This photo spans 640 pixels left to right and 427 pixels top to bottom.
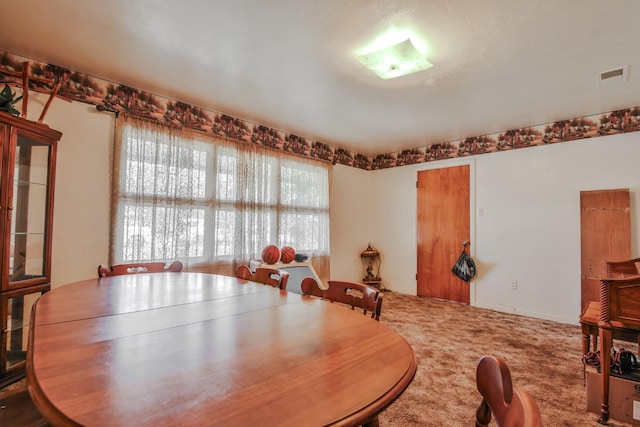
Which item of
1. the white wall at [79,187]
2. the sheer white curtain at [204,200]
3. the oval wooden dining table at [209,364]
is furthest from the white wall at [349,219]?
the oval wooden dining table at [209,364]

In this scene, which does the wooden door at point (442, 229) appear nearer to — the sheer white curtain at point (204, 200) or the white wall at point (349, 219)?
the white wall at point (349, 219)

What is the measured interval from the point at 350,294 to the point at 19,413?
1273 millimetres

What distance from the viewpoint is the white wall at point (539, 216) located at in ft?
11.4

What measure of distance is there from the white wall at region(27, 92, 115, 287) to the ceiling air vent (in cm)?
443

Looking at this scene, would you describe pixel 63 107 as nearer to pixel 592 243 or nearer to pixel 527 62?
pixel 527 62

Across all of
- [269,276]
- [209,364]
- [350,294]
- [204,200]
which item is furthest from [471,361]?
[204,200]

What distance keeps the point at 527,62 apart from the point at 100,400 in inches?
126

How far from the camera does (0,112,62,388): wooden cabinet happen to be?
200cm

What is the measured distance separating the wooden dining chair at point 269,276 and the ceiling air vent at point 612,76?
3.16 m

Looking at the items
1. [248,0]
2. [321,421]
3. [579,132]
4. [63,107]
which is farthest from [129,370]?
[579,132]

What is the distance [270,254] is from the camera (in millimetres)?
3643

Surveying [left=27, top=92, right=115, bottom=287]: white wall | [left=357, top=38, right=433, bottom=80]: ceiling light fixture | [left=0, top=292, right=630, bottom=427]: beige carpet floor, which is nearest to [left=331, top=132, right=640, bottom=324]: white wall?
[left=0, top=292, right=630, bottom=427]: beige carpet floor

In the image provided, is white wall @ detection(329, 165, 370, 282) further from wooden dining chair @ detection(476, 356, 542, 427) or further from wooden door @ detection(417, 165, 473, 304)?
wooden dining chair @ detection(476, 356, 542, 427)

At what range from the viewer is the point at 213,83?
9.49 feet
